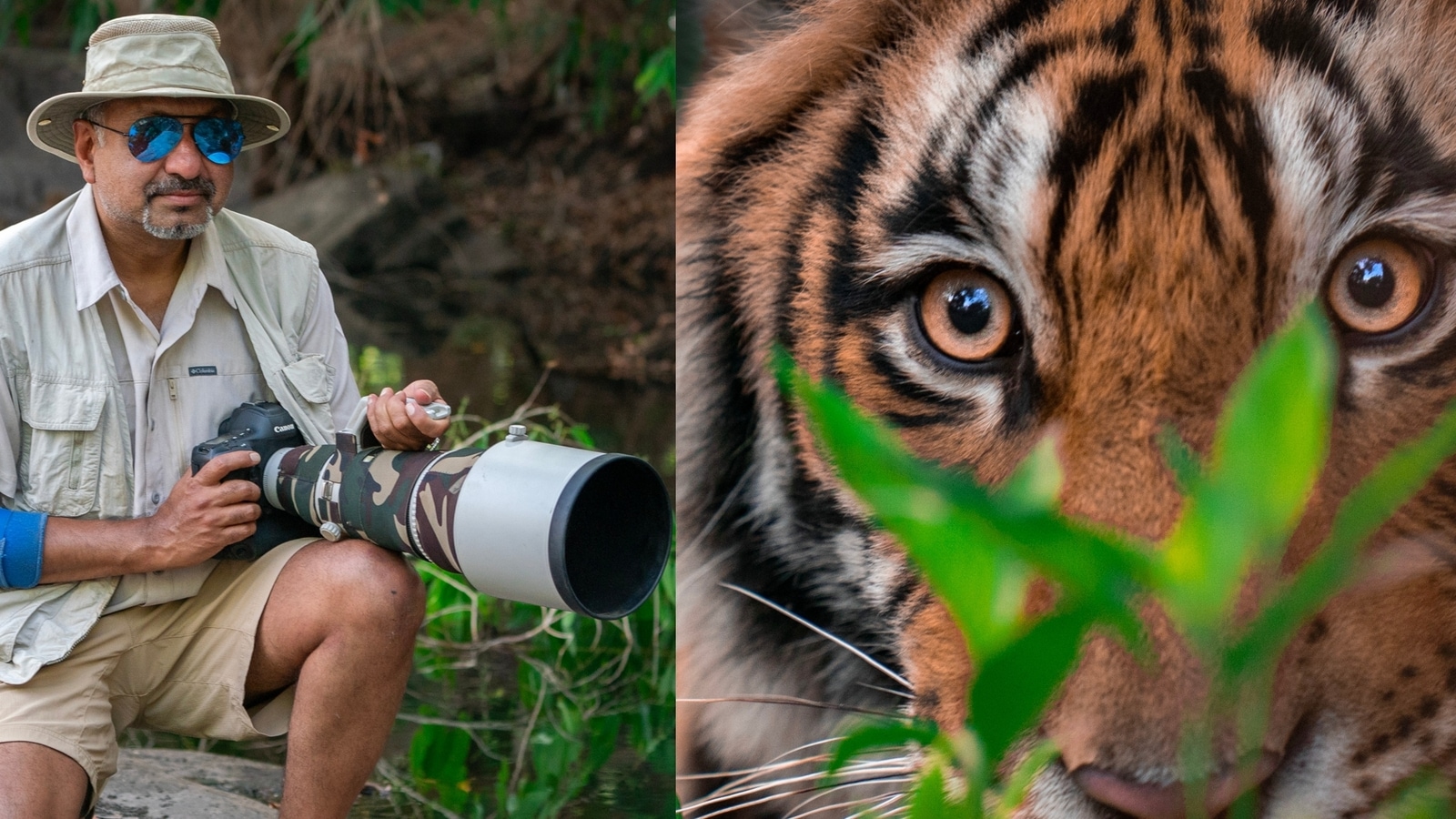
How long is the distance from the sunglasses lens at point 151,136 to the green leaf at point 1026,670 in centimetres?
178

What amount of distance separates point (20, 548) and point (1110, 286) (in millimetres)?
1465

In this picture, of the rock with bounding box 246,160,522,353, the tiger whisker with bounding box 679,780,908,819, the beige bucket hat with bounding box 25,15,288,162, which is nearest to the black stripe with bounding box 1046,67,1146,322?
the tiger whisker with bounding box 679,780,908,819

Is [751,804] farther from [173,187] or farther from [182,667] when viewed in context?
[173,187]

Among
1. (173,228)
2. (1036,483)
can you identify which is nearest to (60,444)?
(173,228)

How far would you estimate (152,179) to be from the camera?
197cm

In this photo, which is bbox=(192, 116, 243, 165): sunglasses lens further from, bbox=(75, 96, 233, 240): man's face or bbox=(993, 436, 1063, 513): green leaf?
bbox=(993, 436, 1063, 513): green leaf

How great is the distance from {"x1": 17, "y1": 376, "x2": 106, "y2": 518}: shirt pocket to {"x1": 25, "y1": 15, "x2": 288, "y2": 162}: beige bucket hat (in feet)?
1.34

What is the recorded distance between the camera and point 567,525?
5.62 feet

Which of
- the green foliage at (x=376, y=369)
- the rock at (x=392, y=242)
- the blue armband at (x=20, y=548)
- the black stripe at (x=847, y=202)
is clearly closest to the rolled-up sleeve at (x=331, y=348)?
the blue armband at (x=20, y=548)

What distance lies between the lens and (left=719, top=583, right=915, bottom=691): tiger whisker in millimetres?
1582

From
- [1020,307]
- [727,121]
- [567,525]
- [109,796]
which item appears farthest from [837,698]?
[109,796]

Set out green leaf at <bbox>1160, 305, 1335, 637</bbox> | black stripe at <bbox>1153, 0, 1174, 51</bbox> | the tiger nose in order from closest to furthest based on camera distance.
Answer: green leaf at <bbox>1160, 305, 1335, 637</bbox> < the tiger nose < black stripe at <bbox>1153, 0, 1174, 51</bbox>

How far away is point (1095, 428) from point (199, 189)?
132cm

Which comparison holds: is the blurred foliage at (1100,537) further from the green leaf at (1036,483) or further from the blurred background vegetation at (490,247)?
the blurred background vegetation at (490,247)
